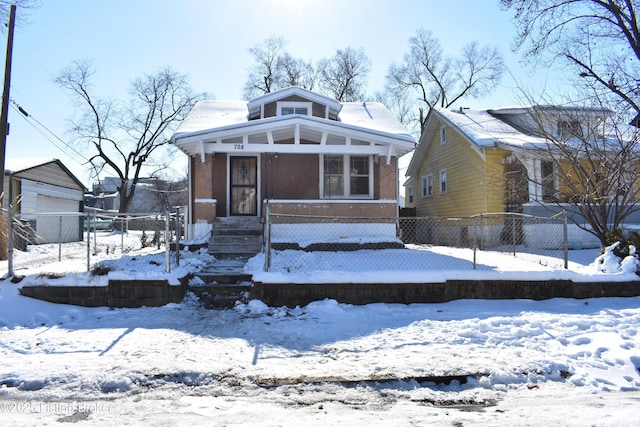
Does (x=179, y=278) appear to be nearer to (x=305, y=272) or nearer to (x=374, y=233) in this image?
(x=305, y=272)

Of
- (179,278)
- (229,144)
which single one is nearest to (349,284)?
(179,278)

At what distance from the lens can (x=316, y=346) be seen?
565 cm

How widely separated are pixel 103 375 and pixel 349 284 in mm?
4216

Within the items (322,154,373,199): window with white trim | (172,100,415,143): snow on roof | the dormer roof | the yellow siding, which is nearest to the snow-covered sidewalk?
(322,154,373,199): window with white trim

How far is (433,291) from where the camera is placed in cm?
784

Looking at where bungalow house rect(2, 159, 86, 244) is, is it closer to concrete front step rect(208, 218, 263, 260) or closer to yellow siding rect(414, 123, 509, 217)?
concrete front step rect(208, 218, 263, 260)

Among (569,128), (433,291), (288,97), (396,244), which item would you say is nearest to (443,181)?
(288,97)

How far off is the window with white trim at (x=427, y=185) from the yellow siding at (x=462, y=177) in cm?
24

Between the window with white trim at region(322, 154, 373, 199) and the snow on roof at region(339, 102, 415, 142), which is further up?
the snow on roof at region(339, 102, 415, 142)

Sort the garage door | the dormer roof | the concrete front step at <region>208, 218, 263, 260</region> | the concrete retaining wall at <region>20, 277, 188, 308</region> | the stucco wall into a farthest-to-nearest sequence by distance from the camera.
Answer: the garage door → the dormer roof → the stucco wall → the concrete front step at <region>208, 218, 263, 260</region> → the concrete retaining wall at <region>20, 277, 188, 308</region>

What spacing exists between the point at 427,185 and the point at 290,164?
37.5 ft

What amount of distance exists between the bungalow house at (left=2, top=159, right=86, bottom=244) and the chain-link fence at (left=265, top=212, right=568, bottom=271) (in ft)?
36.6

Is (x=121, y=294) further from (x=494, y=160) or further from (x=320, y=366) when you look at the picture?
(x=494, y=160)

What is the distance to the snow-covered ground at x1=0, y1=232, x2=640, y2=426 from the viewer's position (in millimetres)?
3777
